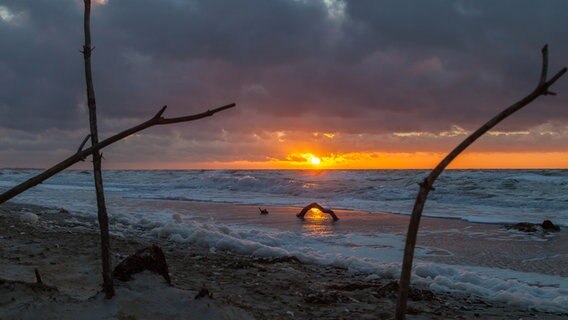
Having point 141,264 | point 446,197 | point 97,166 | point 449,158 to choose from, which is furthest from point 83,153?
point 446,197

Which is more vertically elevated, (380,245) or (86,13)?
(86,13)

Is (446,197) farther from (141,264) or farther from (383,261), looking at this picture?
(141,264)

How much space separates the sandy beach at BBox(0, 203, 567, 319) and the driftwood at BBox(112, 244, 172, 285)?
9 centimetres

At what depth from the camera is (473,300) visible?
6.22m

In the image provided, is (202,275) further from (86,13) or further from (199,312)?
(86,13)

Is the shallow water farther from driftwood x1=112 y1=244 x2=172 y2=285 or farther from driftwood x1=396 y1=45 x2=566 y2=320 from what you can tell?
driftwood x1=396 y1=45 x2=566 y2=320

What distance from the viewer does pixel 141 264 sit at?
4.40 metres

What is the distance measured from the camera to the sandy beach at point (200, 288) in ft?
12.6

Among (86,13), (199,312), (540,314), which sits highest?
(86,13)

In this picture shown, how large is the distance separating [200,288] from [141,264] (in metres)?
1.55

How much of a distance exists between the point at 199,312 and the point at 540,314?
407cm

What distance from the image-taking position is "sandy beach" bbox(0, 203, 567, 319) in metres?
3.84

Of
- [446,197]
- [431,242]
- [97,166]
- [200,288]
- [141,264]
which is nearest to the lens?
[97,166]

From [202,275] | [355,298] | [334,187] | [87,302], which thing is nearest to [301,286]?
[355,298]
